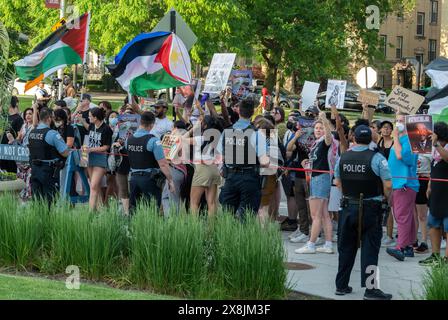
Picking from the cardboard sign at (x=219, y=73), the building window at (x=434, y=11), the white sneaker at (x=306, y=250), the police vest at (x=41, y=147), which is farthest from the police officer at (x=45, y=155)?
the building window at (x=434, y=11)

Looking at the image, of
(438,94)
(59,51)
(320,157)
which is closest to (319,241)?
(320,157)

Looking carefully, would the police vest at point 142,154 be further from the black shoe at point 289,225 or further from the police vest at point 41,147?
the black shoe at point 289,225

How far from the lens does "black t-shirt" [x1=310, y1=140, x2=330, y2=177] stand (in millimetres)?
13334

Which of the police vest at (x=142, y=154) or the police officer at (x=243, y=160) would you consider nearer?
the police officer at (x=243, y=160)

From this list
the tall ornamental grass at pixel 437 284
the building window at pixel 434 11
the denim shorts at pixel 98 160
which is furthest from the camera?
the building window at pixel 434 11

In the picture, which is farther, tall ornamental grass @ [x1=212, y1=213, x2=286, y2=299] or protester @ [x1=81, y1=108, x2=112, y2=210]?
protester @ [x1=81, y1=108, x2=112, y2=210]

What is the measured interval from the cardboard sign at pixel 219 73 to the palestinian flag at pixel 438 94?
3072 millimetres

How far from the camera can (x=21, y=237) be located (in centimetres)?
1137

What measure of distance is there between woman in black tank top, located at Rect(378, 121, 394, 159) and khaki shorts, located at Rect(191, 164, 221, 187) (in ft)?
7.93

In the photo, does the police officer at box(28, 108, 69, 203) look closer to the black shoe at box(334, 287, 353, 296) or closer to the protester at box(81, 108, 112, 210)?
the protester at box(81, 108, 112, 210)

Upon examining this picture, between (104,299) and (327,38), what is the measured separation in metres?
29.7

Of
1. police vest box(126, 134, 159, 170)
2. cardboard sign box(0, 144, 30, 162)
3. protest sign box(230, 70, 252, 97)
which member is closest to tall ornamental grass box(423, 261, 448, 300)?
police vest box(126, 134, 159, 170)

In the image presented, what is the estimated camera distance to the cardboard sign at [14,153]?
1650 centimetres
